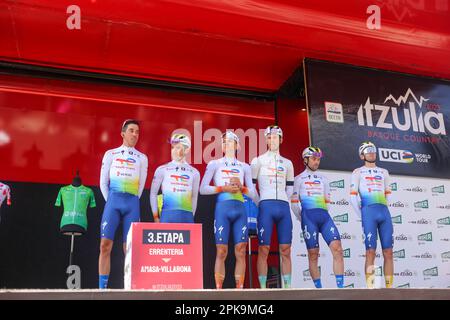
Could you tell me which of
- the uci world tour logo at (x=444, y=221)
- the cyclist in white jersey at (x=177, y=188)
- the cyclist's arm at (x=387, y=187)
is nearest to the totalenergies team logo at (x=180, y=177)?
the cyclist in white jersey at (x=177, y=188)

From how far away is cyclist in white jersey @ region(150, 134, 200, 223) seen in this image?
449 cm

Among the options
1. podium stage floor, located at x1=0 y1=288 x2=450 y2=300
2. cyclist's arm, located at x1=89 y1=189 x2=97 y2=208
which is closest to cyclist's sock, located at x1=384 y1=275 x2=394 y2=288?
cyclist's arm, located at x1=89 y1=189 x2=97 y2=208

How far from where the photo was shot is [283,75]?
5918mm

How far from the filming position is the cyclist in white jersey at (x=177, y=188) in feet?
14.7

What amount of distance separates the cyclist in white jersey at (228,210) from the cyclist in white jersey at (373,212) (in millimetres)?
1115

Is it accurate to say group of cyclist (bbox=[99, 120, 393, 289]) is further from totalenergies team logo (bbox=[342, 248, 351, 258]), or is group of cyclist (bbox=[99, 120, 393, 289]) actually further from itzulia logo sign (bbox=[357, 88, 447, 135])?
itzulia logo sign (bbox=[357, 88, 447, 135])

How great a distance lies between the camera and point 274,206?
470 cm

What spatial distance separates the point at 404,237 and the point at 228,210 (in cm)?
210

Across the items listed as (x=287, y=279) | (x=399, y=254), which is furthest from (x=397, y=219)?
(x=287, y=279)

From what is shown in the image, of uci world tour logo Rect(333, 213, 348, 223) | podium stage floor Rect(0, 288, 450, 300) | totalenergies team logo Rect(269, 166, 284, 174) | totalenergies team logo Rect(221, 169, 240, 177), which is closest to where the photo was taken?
podium stage floor Rect(0, 288, 450, 300)

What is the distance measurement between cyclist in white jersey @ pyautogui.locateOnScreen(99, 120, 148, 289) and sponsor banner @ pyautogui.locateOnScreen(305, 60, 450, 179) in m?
1.88

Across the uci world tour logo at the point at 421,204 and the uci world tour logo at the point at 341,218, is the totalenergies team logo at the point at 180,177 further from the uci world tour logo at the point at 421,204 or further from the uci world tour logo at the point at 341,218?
the uci world tour logo at the point at 421,204

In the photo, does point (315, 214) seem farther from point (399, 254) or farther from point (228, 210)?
point (399, 254)
